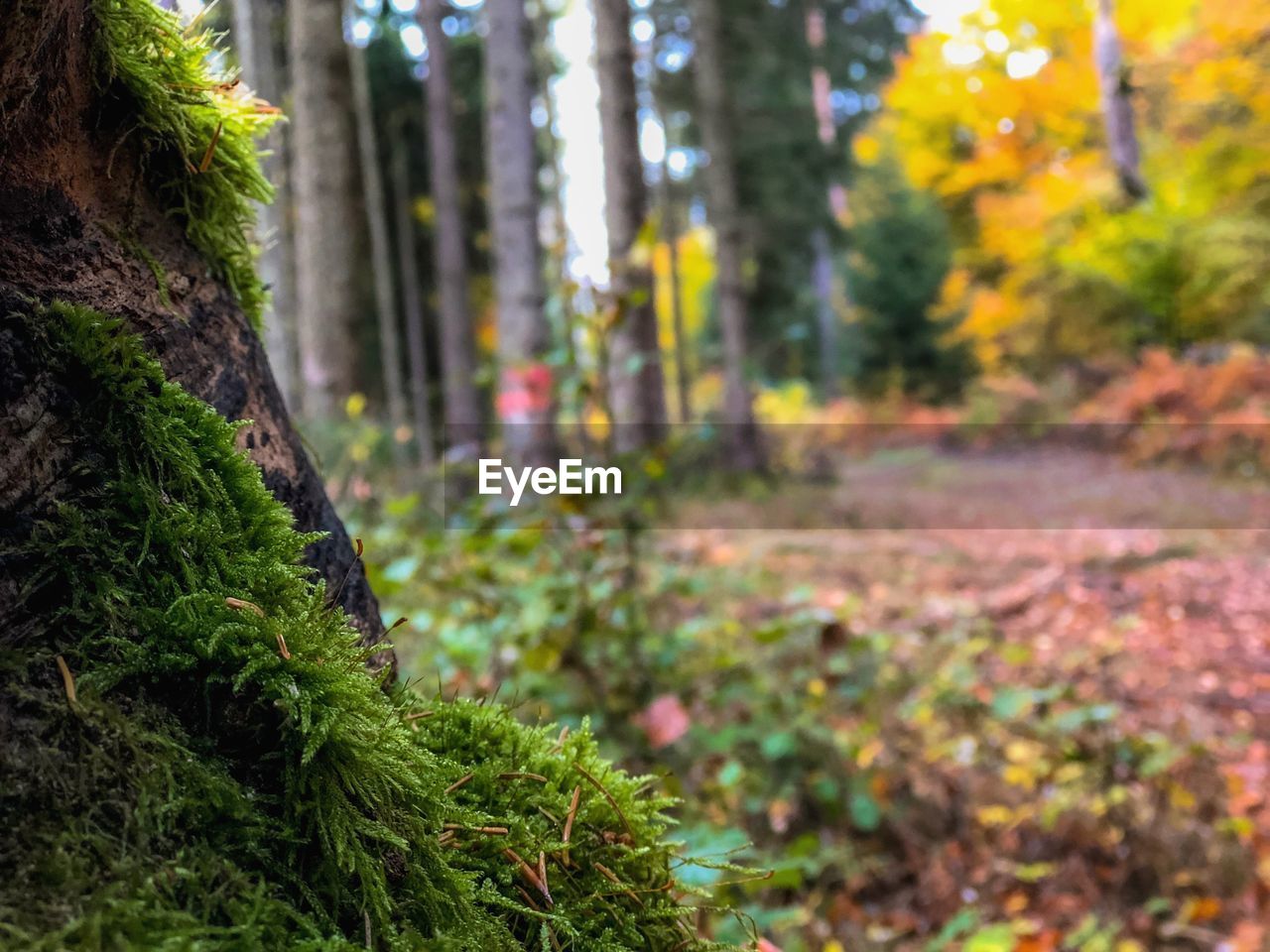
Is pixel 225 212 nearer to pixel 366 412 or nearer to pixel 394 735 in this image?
pixel 394 735

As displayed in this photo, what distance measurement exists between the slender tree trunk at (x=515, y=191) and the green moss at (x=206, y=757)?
5.60 metres

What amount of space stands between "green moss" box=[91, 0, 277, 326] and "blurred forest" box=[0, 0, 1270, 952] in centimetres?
1

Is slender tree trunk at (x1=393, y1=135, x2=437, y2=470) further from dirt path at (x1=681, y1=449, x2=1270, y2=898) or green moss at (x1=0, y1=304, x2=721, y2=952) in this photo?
green moss at (x1=0, y1=304, x2=721, y2=952)

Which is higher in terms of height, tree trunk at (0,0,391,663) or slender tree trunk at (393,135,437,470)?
slender tree trunk at (393,135,437,470)

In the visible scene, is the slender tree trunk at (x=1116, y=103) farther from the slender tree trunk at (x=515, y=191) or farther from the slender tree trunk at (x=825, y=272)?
the slender tree trunk at (x=515, y=191)

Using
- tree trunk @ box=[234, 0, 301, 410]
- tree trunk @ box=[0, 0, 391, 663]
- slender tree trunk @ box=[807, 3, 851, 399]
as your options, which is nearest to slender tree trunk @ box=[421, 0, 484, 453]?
tree trunk @ box=[234, 0, 301, 410]

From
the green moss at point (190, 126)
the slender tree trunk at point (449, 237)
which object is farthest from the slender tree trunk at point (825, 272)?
the green moss at point (190, 126)

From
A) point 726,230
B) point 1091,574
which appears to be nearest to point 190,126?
point 1091,574

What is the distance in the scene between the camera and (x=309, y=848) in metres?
0.72

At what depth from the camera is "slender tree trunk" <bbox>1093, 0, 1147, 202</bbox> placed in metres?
14.3

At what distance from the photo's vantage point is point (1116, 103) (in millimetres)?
14789

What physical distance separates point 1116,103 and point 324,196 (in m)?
13.2

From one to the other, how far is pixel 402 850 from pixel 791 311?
721 inches

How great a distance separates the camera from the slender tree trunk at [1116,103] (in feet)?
47.0
